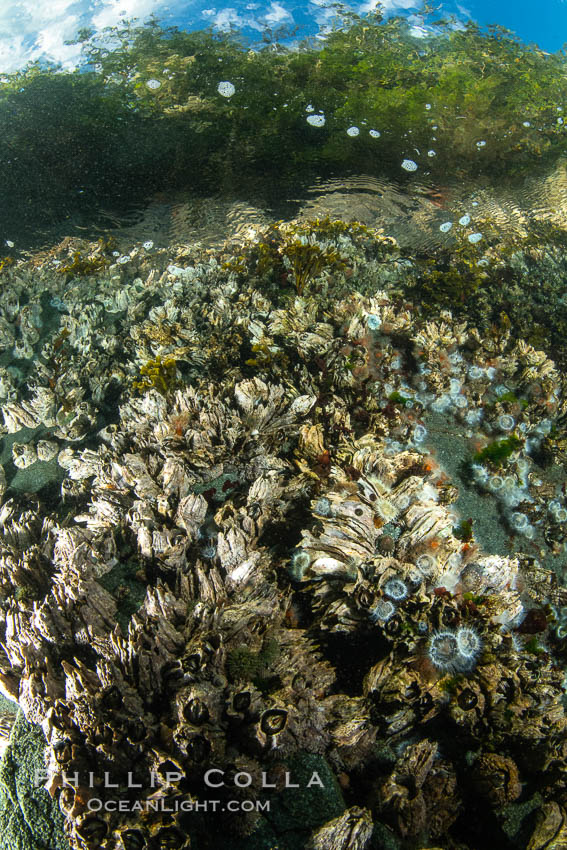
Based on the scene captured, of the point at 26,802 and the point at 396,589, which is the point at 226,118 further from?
the point at 26,802

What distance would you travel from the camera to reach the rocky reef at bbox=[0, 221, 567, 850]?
219cm

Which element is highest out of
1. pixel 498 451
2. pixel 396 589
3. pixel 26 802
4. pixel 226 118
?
pixel 226 118

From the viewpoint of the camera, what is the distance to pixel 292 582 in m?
3.14

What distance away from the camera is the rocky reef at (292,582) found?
7.17ft

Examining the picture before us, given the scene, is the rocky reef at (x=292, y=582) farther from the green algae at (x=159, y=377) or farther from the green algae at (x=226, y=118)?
the green algae at (x=226, y=118)

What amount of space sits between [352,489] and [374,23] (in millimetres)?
12482

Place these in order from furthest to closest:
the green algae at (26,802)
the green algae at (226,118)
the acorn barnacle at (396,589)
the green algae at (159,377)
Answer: the green algae at (226,118)
the green algae at (159,377)
the acorn barnacle at (396,589)
the green algae at (26,802)

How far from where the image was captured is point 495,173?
8570 millimetres

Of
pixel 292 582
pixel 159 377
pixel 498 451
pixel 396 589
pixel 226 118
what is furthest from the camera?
pixel 226 118

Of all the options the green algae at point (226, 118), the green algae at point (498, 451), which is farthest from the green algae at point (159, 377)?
the green algae at point (226, 118)

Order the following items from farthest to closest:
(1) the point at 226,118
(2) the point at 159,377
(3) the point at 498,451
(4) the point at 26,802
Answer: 1. (1) the point at 226,118
2. (2) the point at 159,377
3. (3) the point at 498,451
4. (4) the point at 26,802

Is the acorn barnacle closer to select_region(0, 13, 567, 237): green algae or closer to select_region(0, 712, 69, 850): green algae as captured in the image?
select_region(0, 712, 69, 850): green algae

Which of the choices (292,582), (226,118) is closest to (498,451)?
(292,582)

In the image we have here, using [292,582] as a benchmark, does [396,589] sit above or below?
above
